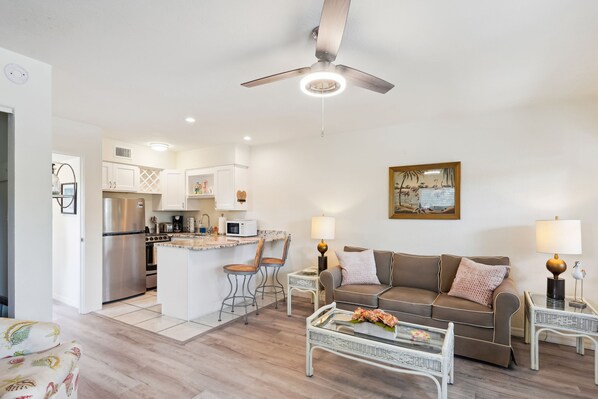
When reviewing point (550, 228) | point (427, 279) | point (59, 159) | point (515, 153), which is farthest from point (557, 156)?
point (59, 159)

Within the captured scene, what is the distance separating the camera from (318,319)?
276cm

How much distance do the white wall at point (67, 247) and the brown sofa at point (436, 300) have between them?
3.33m

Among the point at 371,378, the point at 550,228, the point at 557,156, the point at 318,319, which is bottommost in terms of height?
the point at 371,378

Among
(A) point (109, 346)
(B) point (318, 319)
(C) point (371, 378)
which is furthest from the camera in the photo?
(A) point (109, 346)

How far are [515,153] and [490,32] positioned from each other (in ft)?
6.56

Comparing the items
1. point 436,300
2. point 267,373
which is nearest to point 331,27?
point 267,373

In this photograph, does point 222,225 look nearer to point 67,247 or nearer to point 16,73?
point 67,247

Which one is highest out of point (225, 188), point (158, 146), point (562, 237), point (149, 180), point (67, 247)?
point (158, 146)

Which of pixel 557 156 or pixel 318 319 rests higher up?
pixel 557 156

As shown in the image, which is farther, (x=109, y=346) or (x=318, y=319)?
(x=109, y=346)

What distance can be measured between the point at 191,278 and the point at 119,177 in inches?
99.4

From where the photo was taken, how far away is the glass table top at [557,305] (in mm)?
2605

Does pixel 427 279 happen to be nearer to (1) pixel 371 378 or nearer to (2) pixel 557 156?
(1) pixel 371 378

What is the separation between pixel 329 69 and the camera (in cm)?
190
